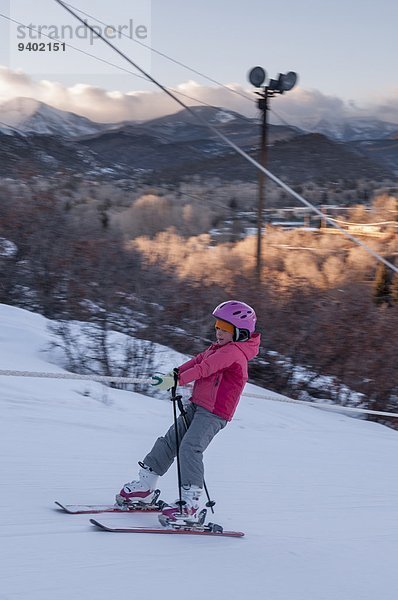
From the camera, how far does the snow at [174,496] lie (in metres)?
4.68

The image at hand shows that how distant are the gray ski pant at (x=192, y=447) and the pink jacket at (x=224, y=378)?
70 mm

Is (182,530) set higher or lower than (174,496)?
higher

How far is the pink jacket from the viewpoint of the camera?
548 cm

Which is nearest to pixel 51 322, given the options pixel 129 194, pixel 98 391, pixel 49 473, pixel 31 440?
pixel 98 391

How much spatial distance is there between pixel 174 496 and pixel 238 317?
1919mm

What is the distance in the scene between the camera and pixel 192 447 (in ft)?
18.2

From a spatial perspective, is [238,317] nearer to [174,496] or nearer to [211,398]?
[211,398]

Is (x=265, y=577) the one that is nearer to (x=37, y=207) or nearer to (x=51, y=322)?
(x=51, y=322)

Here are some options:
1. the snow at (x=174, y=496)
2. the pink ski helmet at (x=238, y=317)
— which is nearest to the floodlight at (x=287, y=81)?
the snow at (x=174, y=496)

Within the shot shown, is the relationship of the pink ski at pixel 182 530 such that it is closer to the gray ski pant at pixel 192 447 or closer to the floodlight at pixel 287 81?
the gray ski pant at pixel 192 447

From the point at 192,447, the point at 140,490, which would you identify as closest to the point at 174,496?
the point at 140,490

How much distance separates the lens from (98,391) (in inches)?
410

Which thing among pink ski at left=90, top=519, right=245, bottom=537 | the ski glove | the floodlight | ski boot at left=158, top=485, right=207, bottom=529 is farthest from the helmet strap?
the floodlight

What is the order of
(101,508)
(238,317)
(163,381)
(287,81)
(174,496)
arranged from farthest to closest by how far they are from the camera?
(287,81) < (174,496) < (101,508) < (238,317) < (163,381)
